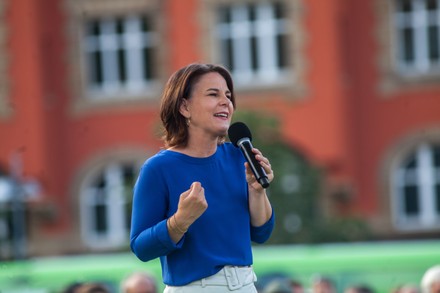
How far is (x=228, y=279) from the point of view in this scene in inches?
201

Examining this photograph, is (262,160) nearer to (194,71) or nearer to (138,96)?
(194,71)

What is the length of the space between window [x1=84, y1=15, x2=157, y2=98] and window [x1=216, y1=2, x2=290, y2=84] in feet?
7.48

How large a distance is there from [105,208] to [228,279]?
102ft

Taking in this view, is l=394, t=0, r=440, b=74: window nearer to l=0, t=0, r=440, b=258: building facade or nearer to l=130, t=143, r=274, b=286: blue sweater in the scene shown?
l=0, t=0, r=440, b=258: building facade

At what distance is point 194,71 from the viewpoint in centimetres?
521

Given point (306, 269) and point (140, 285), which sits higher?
point (140, 285)

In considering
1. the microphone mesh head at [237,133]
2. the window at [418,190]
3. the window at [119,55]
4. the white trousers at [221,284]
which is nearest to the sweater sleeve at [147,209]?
the white trousers at [221,284]

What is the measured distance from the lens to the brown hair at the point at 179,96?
17.1 feet

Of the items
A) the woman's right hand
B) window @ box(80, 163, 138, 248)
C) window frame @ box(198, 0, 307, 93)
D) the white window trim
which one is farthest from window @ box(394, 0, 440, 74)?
the woman's right hand

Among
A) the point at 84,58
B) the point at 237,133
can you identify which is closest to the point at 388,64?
the point at 84,58

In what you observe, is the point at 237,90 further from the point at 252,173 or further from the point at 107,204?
the point at 252,173

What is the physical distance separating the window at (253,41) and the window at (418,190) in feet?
14.0

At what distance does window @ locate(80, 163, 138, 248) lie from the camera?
1395 inches

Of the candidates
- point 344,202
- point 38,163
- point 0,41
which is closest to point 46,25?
point 0,41
